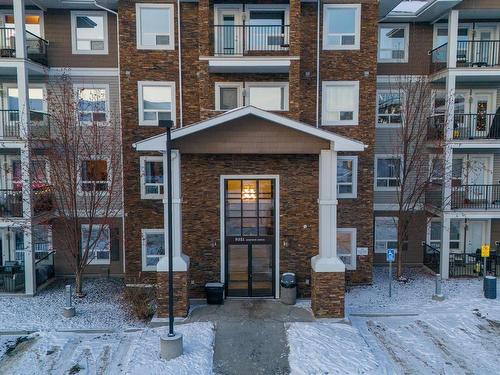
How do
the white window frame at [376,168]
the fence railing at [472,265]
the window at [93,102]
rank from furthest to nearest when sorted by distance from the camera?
the white window frame at [376,168]
the fence railing at [472,265]
the window at [93,102]

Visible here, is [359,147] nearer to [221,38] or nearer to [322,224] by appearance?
[322,224]

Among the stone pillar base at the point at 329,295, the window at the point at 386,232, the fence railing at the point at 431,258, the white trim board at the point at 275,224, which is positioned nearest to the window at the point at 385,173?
the window at the point at 386,232

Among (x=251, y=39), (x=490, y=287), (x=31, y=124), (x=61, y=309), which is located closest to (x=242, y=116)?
(x=251, y=39)

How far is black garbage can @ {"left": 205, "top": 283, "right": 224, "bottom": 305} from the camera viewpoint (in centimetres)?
1369

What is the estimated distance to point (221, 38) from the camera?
15703 millimetres

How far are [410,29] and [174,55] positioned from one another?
10.2m

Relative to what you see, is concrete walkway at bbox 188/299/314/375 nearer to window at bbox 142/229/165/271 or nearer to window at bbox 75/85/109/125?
window at bbox 142/229/165/271

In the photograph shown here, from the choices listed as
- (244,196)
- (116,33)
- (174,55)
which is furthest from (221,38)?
(244,196)

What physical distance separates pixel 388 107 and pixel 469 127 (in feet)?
12.0

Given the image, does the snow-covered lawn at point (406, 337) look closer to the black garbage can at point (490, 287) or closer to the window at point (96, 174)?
the black garbage can at point (490, 287)

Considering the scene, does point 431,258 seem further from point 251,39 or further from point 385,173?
point 251,39

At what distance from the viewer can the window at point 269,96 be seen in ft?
52.4

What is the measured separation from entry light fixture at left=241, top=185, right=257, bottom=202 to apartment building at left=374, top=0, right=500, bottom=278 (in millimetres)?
6653

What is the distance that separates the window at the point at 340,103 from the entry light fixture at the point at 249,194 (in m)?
4.26
